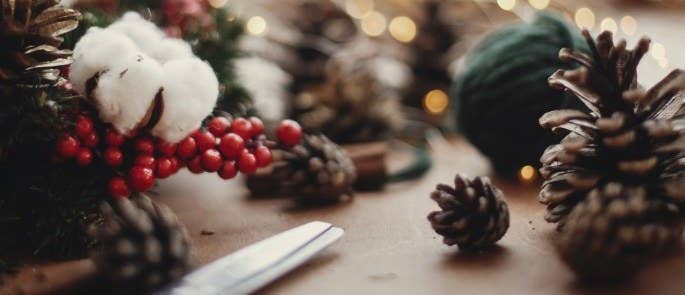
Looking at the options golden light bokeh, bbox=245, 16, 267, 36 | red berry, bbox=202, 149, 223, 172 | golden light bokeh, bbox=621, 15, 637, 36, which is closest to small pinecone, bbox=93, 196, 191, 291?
red berry, bbox=202, 149, 223, 172

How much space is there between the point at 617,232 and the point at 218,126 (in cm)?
28

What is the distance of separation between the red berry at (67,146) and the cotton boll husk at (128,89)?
0.03 m

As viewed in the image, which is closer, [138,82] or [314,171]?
[138,82]

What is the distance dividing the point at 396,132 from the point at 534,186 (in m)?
0.20

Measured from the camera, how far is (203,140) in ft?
1.64

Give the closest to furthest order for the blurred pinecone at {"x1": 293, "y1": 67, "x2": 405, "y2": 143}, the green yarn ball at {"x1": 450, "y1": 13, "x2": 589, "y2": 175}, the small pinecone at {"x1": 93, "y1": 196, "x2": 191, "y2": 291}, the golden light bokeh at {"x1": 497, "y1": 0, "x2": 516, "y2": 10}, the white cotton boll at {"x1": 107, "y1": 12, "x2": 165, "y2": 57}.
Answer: the small pinecone at {"x1": 93, "y1": 196, "x2": 191, "y2": 291} < the white cotton boll at {"x1": 107, "y1": 12, "x2": 165, "y2": 57} < the green yarn ball at {"x1": 450, "y1": 13, "x2": 589, "y2": 175} < the blurred pinecone at {"x1": 293, "y1": 67, "x2": 405, "y2": 143} < the golden light bokeh at {"x1": 497, "y1": 0, "x2": 516, "y2": 10}

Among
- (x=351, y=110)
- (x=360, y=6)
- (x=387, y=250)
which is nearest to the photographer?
(x=387, y=250)

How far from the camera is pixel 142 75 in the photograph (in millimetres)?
432

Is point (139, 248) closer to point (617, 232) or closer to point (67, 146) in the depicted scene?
point (67, 146)

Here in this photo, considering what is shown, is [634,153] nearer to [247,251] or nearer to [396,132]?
[247,251]

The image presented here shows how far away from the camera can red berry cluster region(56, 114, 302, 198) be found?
448 millimetres

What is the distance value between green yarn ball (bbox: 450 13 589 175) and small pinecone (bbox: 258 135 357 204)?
0.43 ft

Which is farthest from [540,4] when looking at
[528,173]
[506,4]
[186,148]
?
[186,148]

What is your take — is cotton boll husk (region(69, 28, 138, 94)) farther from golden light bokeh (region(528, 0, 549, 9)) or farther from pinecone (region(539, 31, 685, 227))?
golden light bokeh (region(528, 0, 549, 9))
